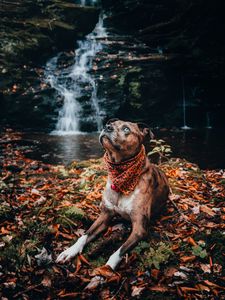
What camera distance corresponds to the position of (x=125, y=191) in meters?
3.31

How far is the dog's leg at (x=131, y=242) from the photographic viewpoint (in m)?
2.96

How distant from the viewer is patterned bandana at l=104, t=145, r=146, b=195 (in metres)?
3.28

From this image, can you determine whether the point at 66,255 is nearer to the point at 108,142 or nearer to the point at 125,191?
the point at 125,191

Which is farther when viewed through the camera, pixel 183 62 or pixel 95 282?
pixel 183 62

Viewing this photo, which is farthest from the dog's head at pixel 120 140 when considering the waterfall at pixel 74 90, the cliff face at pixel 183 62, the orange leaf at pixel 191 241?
the cliff face at pixel 183 62

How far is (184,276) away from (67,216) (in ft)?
5.93

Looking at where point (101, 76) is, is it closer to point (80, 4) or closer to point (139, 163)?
→ point (80, 4)

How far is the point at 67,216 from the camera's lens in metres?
3.90

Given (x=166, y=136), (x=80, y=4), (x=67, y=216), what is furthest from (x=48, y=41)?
(x=67, y=216)

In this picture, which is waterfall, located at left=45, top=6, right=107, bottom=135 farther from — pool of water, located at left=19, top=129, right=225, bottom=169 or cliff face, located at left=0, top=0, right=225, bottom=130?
pool of water, located at left=19, top=129, right=225, bottom=169

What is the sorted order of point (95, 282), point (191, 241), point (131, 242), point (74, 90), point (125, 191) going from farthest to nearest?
point (74, 90)
point (191, 241)
point (125, 191)
point (131, 242)
point (95, 282)

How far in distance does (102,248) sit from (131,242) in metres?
0.42

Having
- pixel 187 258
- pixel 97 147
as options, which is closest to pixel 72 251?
pixel 187 258

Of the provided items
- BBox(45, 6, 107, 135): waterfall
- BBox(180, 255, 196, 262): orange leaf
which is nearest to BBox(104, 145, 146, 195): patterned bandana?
BBox(180, 255, 196, 262): orange leaf
